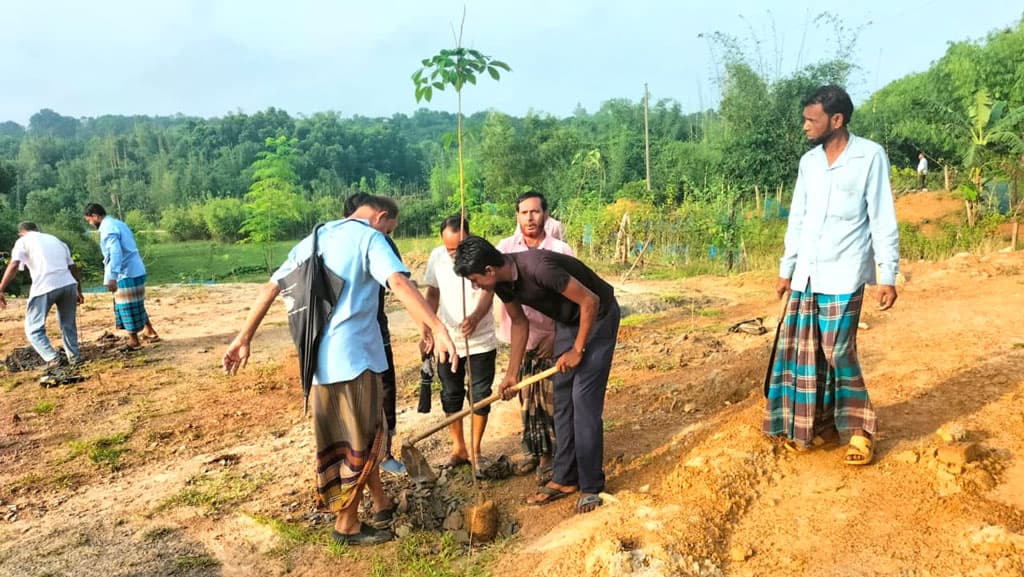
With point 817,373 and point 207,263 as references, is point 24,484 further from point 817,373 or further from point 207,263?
point 207,263

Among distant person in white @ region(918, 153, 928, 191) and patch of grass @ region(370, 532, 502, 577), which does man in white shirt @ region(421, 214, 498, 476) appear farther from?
distant person in white @ region(918, 153, 928, 191)

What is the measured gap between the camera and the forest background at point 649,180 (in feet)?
46.3

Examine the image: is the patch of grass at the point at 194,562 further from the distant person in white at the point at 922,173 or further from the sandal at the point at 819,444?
the distant person in white at the point at 922,173

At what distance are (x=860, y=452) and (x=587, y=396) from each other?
A: 1.25 m

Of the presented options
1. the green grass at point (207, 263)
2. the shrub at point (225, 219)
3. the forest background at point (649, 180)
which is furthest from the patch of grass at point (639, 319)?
the shrub at point (225, 219)

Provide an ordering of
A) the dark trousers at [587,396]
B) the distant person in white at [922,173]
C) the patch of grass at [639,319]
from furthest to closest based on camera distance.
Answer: the distant person in white at [922,173]
the patch of grass at [639,319]
the dark trousers at [587,396]

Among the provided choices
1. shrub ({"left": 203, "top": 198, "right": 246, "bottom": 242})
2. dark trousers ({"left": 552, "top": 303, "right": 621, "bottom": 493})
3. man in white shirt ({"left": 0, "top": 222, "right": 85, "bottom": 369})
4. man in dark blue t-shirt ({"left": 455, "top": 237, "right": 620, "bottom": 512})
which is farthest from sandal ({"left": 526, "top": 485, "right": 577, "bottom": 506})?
shrub ({"left": 203, "top": 198, "right": 246, "bottom": 242})

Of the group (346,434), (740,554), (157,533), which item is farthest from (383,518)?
(740,554)

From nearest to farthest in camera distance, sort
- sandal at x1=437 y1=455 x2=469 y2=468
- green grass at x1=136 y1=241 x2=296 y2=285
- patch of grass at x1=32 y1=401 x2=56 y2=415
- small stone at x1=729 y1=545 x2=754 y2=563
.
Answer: small stone at x1=729 y1=545 x2=754 y2=563, sandal at x1=437 y1=455 x2=469 y2=468, patch of grass at x1=32 y1=401 x2=56 y2=415, green grass at x1=136 y1=241 x2=296 y2=285

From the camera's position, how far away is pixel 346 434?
3096mm

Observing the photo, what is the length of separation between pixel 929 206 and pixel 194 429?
19951 mm

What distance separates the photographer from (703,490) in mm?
3051

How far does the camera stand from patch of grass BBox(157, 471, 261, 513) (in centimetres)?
393

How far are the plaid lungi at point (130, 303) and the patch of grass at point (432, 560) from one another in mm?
5957
